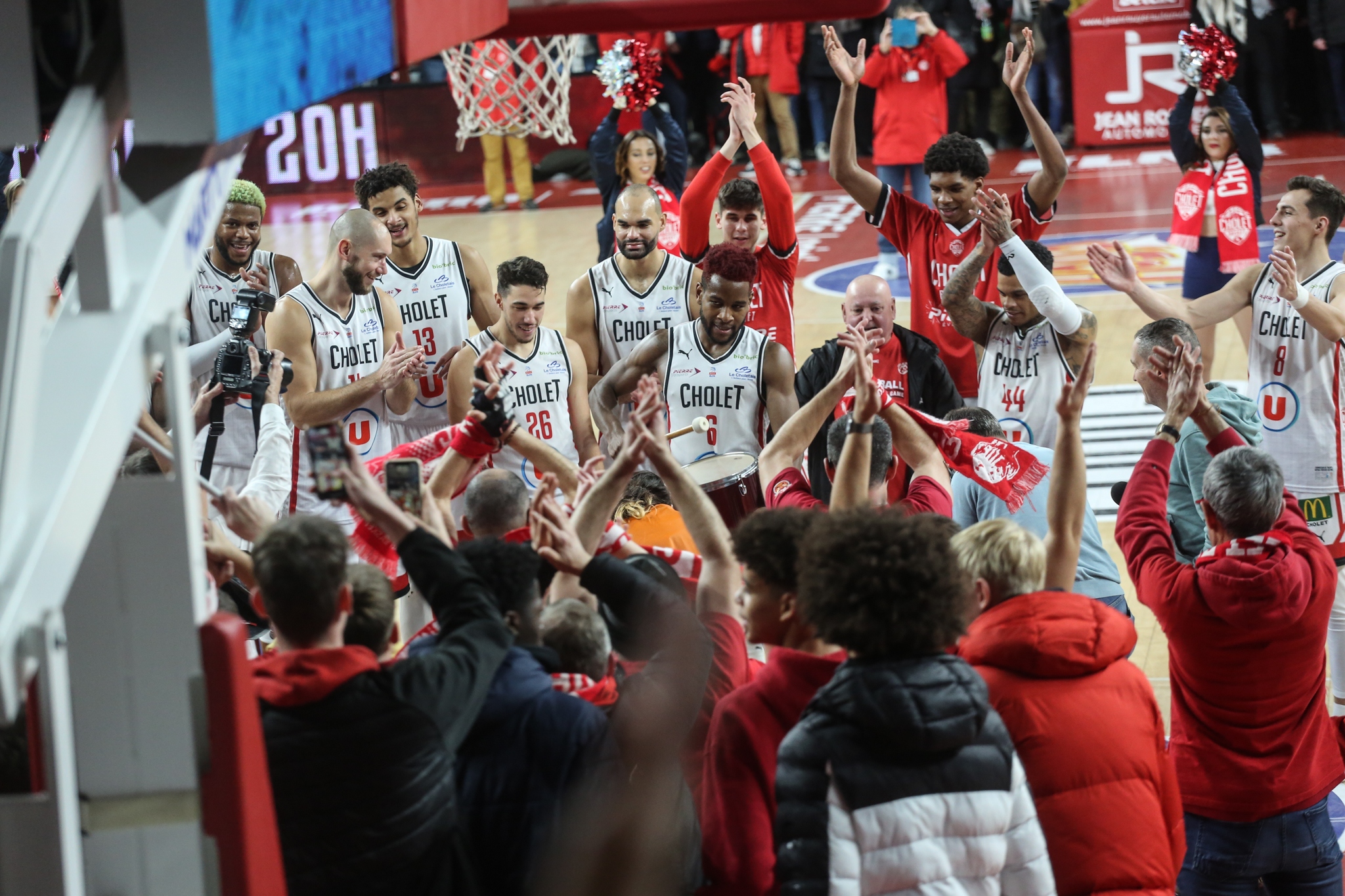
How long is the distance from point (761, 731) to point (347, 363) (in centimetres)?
402

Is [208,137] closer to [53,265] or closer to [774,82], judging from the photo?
[53,265]

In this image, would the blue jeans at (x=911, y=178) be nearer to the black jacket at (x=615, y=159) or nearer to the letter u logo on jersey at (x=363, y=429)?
the black jacket at (x=615, y=159)

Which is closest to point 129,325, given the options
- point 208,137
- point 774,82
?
point 208,137

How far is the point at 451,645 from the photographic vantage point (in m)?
→ 2.90

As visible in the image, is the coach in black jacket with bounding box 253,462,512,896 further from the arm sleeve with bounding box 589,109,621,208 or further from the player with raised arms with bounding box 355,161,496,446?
the arm sleeve with bounding box 589,109,621,208

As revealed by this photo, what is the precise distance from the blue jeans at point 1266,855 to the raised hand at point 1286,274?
94.3 inches

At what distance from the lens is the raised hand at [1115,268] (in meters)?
5.95

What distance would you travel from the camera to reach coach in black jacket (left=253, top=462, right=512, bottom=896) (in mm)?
2695

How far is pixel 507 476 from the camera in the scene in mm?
4379

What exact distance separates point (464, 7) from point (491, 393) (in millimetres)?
1184

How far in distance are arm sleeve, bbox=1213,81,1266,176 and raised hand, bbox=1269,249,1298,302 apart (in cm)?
317

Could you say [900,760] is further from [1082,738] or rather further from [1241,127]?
[1241,127]

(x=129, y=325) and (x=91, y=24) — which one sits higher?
(x=91, y=24)

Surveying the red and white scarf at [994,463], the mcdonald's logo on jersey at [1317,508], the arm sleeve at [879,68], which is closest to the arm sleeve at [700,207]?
the red and white scarf at [994,463]
